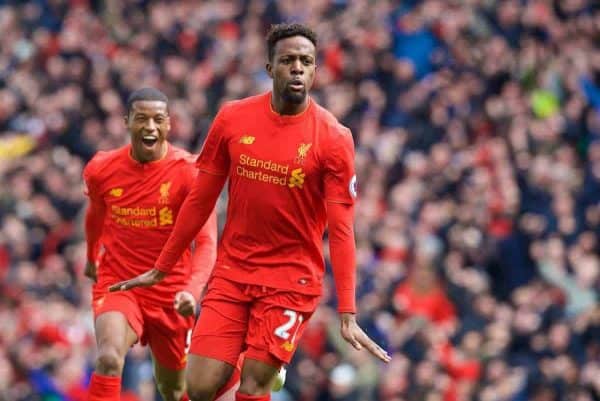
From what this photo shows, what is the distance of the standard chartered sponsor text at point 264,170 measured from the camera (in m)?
10.2

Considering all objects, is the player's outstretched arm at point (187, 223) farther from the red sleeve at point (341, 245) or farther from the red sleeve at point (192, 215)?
the red sleeve at point (341, 245)

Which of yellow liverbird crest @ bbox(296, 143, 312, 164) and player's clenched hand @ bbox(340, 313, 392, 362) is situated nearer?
player's clenched hand @ bbox(340, 313, 392, 362)

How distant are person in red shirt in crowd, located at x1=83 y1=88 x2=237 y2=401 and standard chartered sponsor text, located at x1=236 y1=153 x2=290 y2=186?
1.16 meters

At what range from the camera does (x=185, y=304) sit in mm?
10672

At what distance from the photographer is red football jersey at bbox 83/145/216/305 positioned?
11.6 m

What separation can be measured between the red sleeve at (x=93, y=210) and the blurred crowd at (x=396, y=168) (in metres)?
4.61

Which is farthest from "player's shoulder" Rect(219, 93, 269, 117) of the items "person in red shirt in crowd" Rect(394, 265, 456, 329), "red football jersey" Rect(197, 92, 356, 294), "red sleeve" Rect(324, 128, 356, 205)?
"person in red shirt in crowd" Rect(394, 265, 456, 329)

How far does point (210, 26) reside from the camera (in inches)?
945

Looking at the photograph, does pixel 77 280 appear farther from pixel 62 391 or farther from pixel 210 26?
pixel 210 26

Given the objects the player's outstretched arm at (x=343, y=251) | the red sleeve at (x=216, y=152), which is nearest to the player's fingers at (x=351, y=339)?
the player's outstretched arm at (x=343, y=251)

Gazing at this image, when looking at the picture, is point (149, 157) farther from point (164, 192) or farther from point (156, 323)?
point (156, 323)

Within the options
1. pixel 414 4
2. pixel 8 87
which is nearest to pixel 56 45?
pixel 8 87

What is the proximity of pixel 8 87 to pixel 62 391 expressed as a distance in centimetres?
732

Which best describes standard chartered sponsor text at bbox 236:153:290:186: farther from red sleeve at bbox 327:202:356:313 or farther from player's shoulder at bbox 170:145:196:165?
player's shoulder at bbox 170:145:196:165
